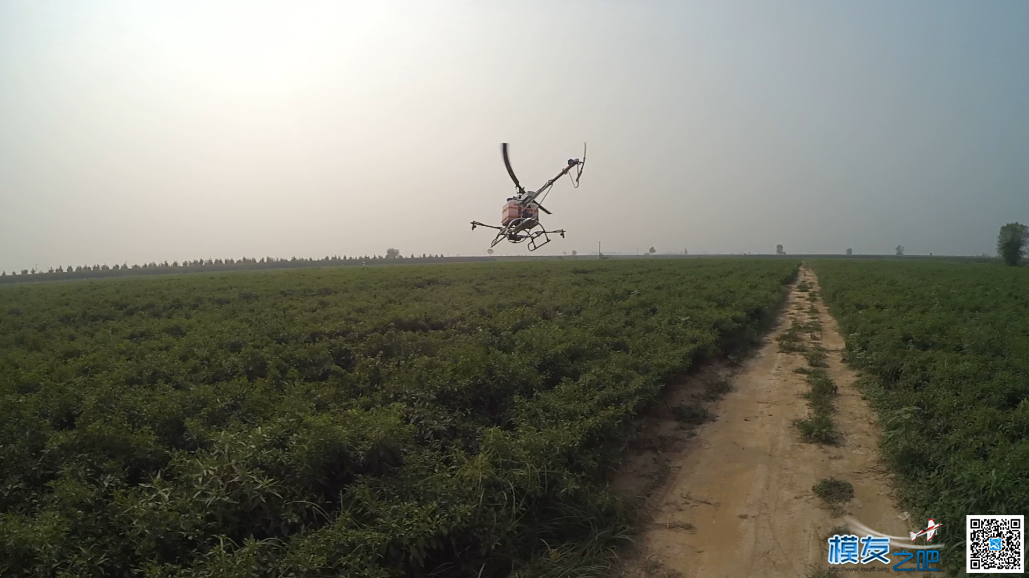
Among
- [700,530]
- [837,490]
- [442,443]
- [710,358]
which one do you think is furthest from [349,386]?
[710,358]

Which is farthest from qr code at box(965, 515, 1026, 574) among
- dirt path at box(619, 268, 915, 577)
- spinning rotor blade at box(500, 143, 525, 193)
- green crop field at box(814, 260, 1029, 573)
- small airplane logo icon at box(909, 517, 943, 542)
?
spinning rotor blade at box(500, 143, 525, 193)

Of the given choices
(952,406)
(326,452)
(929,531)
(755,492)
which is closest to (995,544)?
(929,531)

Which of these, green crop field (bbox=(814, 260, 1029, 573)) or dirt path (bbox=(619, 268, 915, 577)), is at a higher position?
green crop field (bbox=(814, 260, 1029, 573))

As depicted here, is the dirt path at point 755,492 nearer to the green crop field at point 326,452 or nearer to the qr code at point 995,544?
the green crop field at point 326,452

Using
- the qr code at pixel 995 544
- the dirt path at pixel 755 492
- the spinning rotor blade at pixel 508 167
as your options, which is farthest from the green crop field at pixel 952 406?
the spinning rotor blade at pixel 508 167

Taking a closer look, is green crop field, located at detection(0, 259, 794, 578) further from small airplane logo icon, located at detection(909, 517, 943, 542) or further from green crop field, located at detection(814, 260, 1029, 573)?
small airplane logo icon, located at detection(909, 517, 943, 542)
